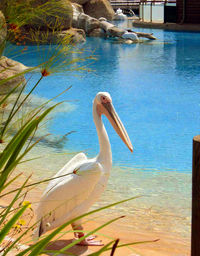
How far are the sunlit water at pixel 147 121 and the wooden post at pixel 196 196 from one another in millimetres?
516

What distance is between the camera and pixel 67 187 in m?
2.66

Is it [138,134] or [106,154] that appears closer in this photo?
[106,154]

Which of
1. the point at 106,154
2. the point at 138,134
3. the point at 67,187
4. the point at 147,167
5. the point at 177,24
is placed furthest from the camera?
the point at 177,24

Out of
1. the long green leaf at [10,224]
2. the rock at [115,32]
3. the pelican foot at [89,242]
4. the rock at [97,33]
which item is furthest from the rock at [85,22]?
the long green leaf at [10,224]

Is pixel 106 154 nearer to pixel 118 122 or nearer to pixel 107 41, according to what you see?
pixel 118 122

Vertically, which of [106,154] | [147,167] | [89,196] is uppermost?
[106,154]

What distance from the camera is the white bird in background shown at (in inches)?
104

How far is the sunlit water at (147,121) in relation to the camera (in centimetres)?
396

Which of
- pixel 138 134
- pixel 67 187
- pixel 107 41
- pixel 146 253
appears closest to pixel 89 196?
pixel 67 187

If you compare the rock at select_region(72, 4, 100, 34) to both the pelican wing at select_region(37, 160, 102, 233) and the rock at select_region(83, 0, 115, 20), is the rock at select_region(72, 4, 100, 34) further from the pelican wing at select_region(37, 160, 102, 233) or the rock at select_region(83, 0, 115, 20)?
the pelican wing at select_region(37, 160, 102, 233)

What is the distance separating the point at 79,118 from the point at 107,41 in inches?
387

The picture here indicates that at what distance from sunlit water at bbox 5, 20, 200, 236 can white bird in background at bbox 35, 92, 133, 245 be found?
0.25 metres

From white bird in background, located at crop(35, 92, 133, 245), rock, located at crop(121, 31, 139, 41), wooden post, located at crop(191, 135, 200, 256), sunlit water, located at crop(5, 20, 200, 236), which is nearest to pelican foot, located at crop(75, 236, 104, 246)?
white bird in background, located at crop(35, 92, 133, 245)

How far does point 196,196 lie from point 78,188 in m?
1.16
